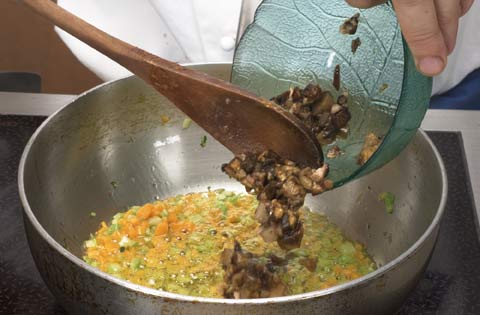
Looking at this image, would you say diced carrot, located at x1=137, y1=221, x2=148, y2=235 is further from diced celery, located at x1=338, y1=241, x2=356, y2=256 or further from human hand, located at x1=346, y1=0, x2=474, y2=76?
human hand, located at x1=346, y1=0, x2=474, y2=76

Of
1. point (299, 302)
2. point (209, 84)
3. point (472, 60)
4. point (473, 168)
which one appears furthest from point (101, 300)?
point (472, 60)

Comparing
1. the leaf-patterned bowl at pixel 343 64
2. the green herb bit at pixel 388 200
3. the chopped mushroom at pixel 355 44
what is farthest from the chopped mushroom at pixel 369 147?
the green herb bit at pixel 388 200

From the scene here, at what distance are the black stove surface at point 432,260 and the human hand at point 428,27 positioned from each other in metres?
0.37

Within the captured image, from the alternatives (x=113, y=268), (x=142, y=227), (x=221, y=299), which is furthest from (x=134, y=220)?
(x=221, y=299)

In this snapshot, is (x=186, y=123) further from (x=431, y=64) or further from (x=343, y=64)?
(x=431, y=64)

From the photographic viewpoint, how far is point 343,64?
3.33ft

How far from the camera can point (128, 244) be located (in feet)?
3.75

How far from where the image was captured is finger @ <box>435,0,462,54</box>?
0.78 m

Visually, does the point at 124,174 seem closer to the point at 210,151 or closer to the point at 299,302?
the point at 210,151

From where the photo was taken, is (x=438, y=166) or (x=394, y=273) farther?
(x=438, y=166)

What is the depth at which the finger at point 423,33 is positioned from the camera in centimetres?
73

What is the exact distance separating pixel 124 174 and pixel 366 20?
504 mm

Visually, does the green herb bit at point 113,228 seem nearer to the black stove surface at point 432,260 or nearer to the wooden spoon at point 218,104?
the black stove surface at point 432,260

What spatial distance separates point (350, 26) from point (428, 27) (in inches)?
10.3
